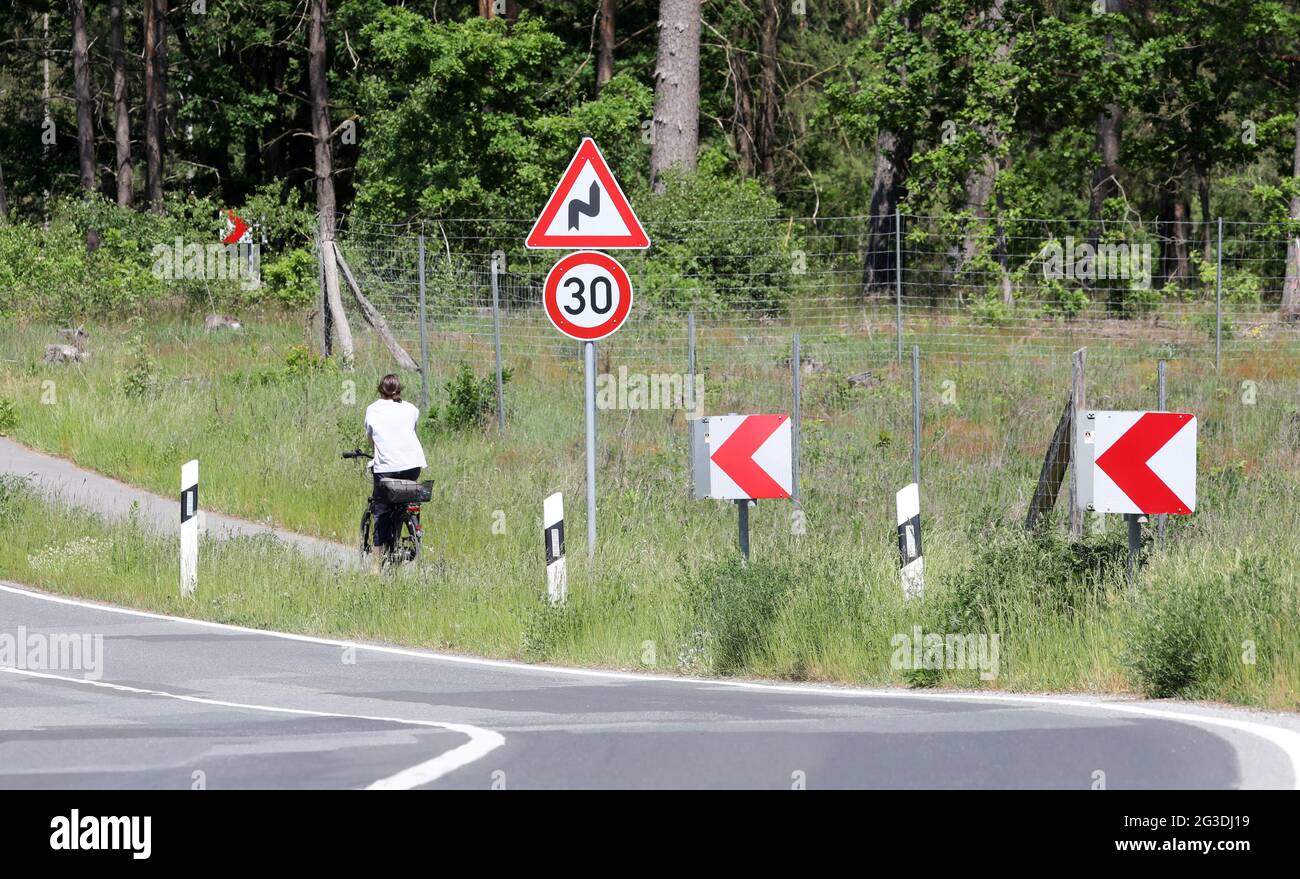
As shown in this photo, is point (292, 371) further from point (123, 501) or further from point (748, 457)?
point (748, 457)

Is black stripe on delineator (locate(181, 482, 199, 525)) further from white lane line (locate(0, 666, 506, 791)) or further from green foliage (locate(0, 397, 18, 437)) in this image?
green foliage (locate(0, 397, 18, 437))

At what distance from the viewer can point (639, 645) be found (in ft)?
34.7

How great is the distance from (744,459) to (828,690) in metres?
2.19

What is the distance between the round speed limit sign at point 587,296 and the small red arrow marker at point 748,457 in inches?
54.0

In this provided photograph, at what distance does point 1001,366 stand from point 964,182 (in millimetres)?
7979

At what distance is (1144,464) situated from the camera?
385 inches

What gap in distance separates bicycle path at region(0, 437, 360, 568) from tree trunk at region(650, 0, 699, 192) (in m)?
14.0

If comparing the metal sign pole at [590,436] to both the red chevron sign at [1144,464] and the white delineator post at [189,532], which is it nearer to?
the white delineator post at [189,532]

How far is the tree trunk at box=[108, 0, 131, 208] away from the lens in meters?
48.3

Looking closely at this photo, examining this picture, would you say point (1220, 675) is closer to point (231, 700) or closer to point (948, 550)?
point (948, 550)

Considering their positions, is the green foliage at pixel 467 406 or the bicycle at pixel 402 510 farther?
the green foliage at pixel 467 406

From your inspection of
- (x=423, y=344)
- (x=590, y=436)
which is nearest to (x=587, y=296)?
(x=590, y=436)

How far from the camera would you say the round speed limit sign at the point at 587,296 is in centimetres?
1183

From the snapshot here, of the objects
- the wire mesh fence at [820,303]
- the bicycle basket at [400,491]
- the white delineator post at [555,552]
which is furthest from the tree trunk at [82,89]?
the white delineator post at [555,552]
